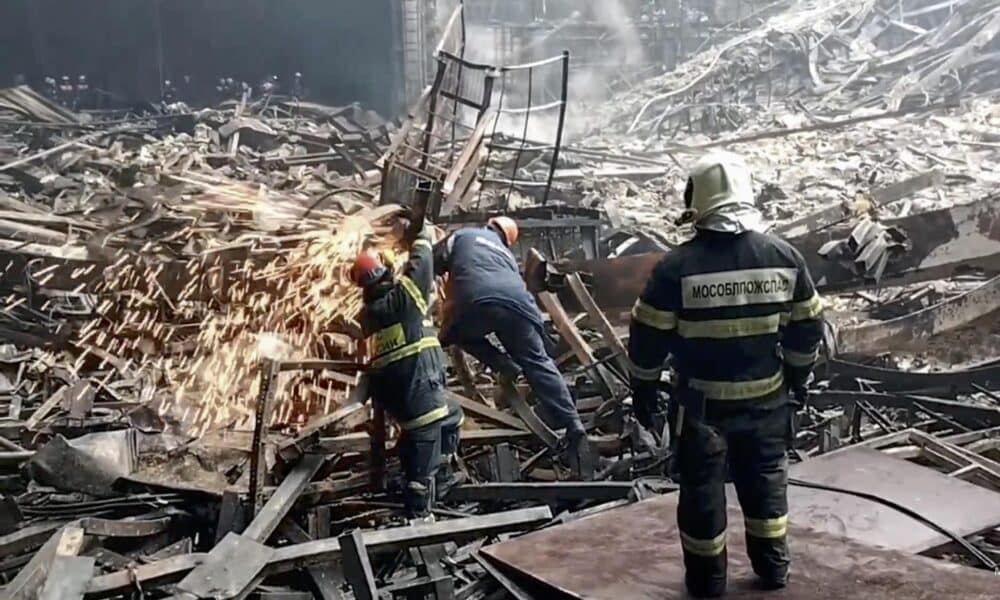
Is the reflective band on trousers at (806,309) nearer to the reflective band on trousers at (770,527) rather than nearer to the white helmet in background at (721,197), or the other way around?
the white helmet in background at (721,197)

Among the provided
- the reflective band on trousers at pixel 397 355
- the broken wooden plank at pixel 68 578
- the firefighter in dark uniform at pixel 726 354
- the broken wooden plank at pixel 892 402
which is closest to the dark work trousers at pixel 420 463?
the reflective band on trousers at pixel 397 355

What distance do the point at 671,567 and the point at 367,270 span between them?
2.30 metres

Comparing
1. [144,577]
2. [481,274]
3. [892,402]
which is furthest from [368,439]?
[892,402]

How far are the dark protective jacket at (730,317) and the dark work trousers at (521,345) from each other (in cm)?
236

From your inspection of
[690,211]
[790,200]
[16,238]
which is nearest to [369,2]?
[790,200]

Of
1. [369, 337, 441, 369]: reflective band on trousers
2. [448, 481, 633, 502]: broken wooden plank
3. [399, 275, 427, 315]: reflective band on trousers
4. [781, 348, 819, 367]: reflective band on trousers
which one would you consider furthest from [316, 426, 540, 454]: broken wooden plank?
[781, 348, 819, 367]: reflective band on trousers

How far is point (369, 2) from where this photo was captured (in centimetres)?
2045

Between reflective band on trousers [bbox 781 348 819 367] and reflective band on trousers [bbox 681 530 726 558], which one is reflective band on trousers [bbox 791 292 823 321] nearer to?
reflective band on trousers [bbox 781 348 819 367]

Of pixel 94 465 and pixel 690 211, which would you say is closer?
pixel 690 211

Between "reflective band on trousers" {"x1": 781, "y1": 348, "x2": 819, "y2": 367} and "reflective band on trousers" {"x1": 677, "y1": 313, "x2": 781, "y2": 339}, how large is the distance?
0.18 meters

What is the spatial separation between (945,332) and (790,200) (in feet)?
25.0

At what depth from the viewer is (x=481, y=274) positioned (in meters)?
6.10

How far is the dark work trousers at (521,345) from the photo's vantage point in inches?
237

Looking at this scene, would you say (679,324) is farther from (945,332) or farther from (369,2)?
(369,2)
